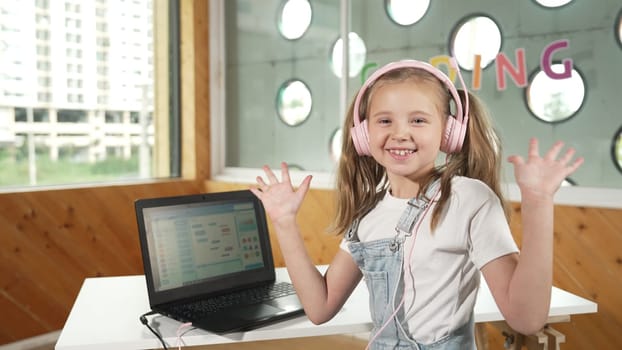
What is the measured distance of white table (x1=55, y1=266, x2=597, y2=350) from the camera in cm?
140

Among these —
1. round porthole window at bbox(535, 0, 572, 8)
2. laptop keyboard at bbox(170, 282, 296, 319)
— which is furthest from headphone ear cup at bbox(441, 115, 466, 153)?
round porthole window at bbox(535, 0, 572, 8)

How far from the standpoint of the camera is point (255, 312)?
155 centimetres

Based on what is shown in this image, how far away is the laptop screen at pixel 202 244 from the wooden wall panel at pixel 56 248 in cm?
171

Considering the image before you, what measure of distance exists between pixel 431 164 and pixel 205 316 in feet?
2.34

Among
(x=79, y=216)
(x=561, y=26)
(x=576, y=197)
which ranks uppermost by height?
(x=561, y=26)

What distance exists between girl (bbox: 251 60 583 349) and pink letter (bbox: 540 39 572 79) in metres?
1.63

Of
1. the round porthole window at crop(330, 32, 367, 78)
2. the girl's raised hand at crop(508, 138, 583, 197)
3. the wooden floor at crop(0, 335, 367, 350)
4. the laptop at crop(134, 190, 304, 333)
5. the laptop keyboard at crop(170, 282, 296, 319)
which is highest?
the round porthole window at crop(330, 32, 367, 78)

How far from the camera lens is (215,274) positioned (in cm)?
174

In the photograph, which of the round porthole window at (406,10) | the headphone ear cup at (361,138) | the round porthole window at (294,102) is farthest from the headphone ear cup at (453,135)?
the round porthole window at (294,102)

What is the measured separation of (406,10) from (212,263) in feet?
6.43

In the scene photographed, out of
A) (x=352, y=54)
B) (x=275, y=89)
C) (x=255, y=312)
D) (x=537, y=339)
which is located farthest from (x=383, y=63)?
(x=255, y=312)

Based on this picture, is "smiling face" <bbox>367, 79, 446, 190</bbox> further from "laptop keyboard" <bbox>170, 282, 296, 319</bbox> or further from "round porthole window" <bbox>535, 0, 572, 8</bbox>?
"round porthole window" <bbox>535, 0, 572, 8</bbox>

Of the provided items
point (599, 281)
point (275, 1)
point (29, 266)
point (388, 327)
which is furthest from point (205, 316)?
point (275, 1)

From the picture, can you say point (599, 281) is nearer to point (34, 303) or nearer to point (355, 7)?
point (355, 7)
